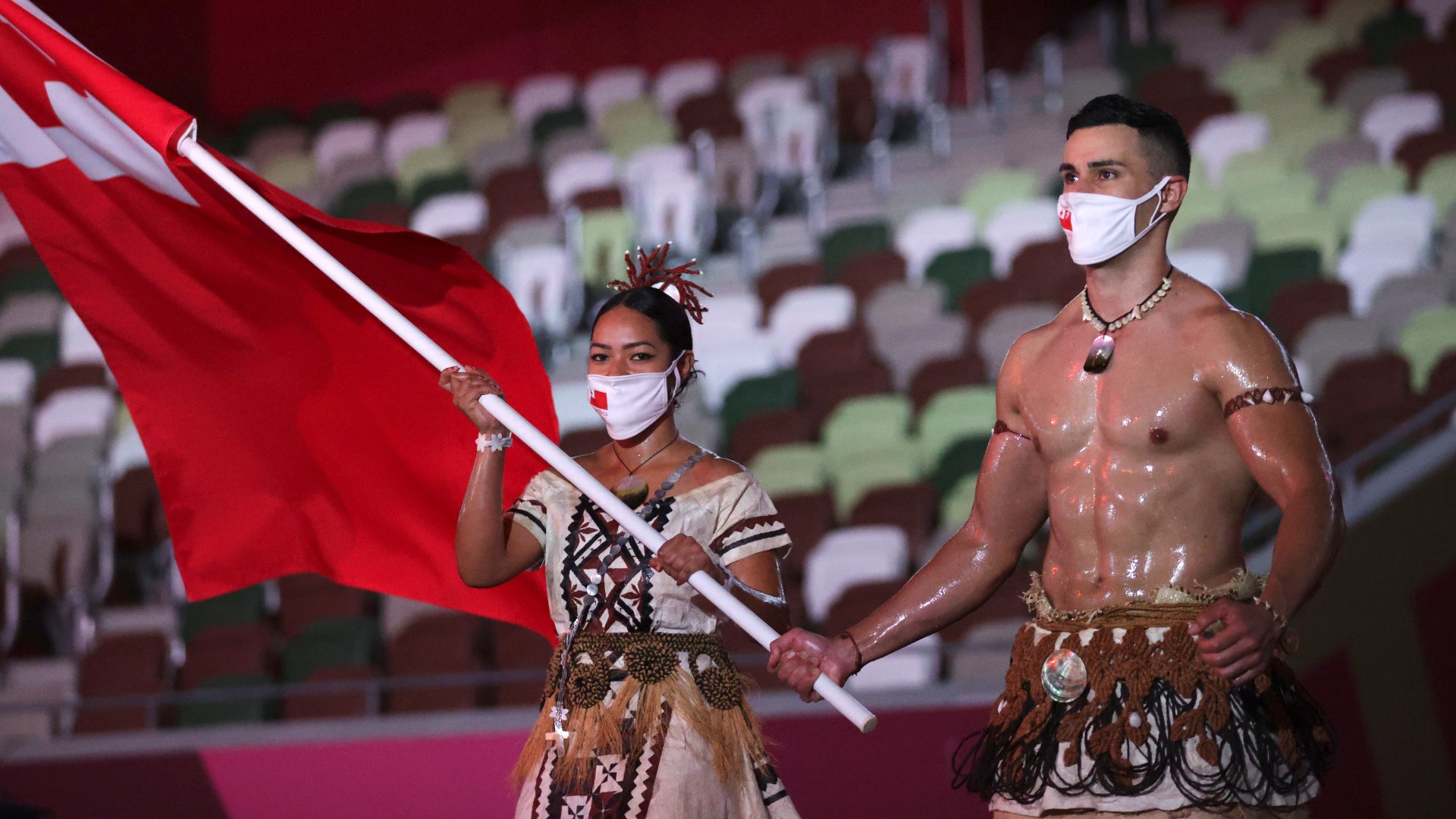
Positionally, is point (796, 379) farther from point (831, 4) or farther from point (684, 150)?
point (831, 4)

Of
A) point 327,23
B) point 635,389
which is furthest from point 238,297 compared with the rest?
point 327,23

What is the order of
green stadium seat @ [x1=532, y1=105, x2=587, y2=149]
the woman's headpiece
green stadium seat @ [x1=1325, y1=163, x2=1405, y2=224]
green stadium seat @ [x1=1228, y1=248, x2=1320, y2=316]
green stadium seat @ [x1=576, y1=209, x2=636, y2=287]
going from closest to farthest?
1. the woman's headpiece
2. green stadium seat @ [x1=1228, y1=248, x2=1320, y2=316]
3. green stadium seat @ [x1=1325, y1=163, x2=1405, y2=224]
4. green stadium seat @ [x1=576, y1=209, x2=636, y2=287]
5. green stadium seat @ [x1=532, y1=105, x2=587, y2=149]

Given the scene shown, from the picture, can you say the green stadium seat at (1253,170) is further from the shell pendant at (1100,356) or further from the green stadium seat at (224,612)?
the shell pendant at (1100,356)

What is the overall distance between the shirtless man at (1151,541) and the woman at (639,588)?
309mm

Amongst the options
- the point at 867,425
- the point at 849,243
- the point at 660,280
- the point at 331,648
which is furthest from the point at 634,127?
the point at 660,280

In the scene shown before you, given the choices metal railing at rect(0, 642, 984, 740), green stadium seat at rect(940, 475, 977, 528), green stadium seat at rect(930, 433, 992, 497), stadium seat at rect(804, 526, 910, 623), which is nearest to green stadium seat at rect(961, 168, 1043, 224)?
green stadium seat at rect(930, 433, 992, 497)

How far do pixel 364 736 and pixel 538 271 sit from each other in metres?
5.20

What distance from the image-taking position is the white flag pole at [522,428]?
3143 mm

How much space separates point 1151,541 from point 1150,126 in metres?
0.74

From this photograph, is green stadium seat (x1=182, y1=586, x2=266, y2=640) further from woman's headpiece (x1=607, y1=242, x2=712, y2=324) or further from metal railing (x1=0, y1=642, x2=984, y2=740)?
woman's headpiece (x1=607, y1=242, x2=712, y2=324)

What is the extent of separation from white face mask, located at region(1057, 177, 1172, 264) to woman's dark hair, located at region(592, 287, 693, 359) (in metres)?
0.90

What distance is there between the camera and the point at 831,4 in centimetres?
1376

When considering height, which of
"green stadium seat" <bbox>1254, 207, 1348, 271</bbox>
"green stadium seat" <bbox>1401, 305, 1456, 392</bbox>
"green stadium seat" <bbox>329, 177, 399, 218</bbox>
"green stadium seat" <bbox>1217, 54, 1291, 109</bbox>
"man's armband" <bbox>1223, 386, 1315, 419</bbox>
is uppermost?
"green stadium seat" <bbox>1217, 54, 1291, 109</bbox>

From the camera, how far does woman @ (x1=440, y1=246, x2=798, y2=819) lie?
3275 mm
